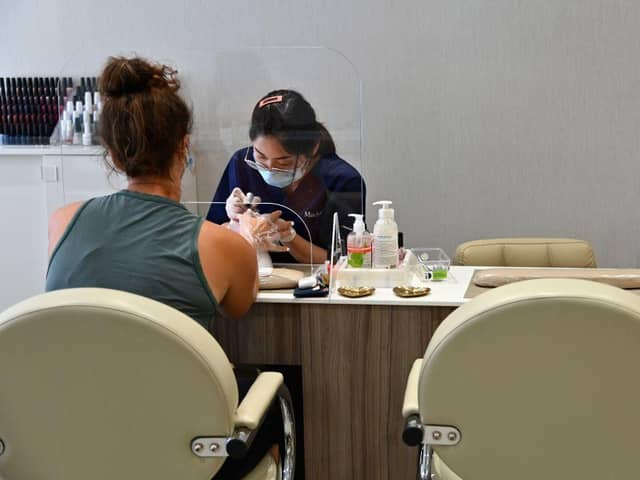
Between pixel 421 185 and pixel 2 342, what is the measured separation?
6.42 ft

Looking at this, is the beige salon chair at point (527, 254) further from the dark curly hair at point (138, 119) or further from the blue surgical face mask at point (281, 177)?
the dark curly hair at point (138, 119)

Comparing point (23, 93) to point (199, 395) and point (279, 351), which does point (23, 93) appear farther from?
point (199, 395)

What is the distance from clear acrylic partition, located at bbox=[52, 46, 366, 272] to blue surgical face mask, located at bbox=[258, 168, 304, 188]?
0.04ft

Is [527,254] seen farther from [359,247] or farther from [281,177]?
[281,177]

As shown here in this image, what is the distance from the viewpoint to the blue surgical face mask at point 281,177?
1.71 meters

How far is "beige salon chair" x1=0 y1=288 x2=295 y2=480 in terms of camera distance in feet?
3.20

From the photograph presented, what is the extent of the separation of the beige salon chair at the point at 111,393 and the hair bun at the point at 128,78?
1.48ft

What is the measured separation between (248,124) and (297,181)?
18cm

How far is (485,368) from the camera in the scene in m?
0.97

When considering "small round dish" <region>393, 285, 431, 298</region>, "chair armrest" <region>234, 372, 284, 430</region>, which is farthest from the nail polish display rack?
"chair armrest" <region>234, 372, 284, 430</region>

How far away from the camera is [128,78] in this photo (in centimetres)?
131

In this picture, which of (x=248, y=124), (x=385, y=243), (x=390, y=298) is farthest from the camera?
(x=248, y=124)

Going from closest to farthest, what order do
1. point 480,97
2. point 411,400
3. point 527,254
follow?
point 411,400, point 527,254, point 480,97

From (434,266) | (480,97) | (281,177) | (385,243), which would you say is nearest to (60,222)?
(281,177)
